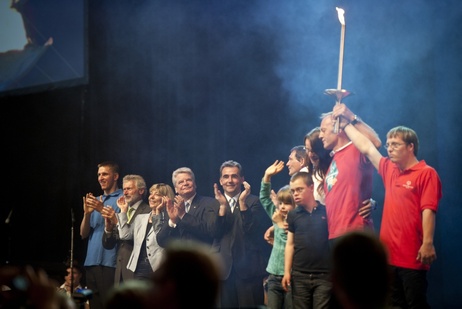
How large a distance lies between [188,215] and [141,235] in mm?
652

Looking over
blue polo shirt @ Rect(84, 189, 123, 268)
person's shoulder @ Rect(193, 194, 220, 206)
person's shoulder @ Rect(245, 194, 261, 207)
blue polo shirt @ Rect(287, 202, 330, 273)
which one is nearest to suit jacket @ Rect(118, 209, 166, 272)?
blue polo shirt @ Rect(84, 189, 123, 268)

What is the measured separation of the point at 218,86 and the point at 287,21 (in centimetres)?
101

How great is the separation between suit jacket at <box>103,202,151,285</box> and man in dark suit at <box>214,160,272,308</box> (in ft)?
3.32

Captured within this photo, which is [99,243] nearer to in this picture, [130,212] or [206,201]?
[130,212]

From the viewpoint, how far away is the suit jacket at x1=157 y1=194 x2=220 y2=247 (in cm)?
532

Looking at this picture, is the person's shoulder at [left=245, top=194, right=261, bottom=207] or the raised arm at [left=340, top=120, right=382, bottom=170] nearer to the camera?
the raised arm at [left=340, top=120, right=382, bottom=170]

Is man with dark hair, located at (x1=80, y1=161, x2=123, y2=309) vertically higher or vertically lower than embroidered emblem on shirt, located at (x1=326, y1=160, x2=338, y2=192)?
lower

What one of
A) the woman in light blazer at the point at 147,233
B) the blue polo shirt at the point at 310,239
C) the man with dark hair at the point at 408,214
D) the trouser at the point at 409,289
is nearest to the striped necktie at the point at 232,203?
the woman in light blazer at the point at 147,233

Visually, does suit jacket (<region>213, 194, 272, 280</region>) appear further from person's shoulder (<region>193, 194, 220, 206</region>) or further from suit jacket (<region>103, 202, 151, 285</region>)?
suit jacket (<region>103, 202, 151, 285</region>)

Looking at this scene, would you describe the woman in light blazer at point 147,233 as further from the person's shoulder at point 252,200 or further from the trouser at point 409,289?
the trouser at point 409,289

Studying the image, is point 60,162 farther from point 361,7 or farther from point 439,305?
point 439,305

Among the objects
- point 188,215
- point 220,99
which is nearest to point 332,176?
point 188,215

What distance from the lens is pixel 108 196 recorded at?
6.27 m

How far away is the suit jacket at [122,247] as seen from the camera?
5.83 m
